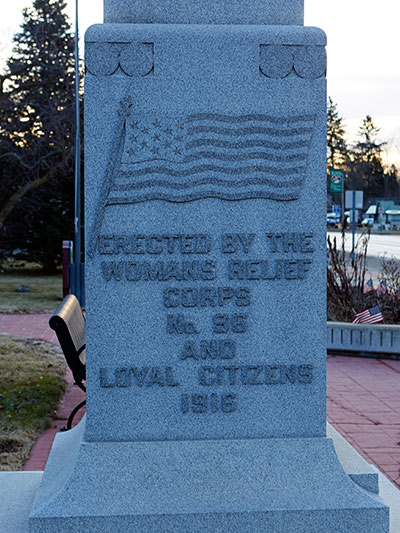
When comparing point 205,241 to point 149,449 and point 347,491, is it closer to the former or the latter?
point 149,449

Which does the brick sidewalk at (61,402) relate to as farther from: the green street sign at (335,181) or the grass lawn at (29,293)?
the green street sign at (335,181)

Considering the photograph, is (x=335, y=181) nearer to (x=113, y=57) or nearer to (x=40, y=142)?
(x=40, y=142)

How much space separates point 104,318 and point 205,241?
24.4 inches

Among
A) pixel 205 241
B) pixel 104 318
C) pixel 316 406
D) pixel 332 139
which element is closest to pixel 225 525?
pixel 316 406

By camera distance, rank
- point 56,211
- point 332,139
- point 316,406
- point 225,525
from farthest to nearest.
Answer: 1. point 332,139
2. point 56,211
3. point 316,406
4. point 225,525

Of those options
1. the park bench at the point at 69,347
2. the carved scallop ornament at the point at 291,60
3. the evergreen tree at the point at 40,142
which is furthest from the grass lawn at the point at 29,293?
the carved scallop ornament at the point at 291,60

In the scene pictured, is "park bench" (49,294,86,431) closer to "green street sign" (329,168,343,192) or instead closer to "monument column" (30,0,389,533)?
"monument column" (30,0,389,533)

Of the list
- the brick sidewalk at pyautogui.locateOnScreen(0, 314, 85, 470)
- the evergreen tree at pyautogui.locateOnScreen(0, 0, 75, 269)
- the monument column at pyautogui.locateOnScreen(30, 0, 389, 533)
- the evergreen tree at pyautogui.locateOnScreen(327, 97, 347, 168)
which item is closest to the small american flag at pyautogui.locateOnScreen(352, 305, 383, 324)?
the brick sidewalk at pyautogui.locateOnScreen(0, 314, 85, 470)

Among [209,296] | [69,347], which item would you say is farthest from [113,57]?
[69,347]

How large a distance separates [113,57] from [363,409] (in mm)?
4532

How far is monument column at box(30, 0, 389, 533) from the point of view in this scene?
3465 mm

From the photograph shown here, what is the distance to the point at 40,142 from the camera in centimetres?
2023

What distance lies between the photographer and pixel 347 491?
139 inches

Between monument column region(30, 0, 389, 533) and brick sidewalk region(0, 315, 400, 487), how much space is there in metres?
1.72
